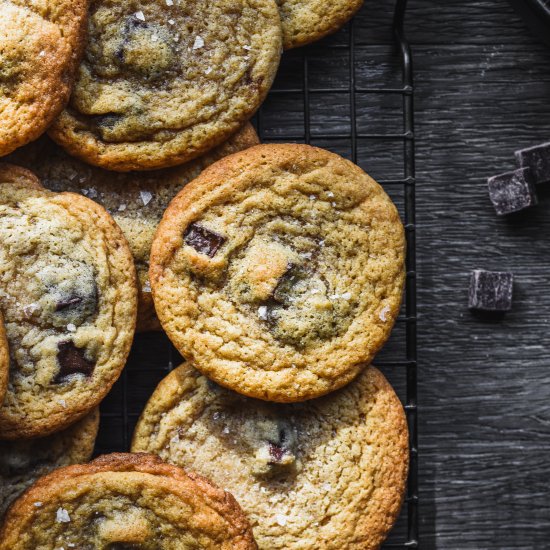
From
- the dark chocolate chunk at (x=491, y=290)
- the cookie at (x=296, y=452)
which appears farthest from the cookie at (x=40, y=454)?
the dark chocolate chunk at (x=491, y=290)

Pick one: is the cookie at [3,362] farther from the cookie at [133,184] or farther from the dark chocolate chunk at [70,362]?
the cookie at [133,184]

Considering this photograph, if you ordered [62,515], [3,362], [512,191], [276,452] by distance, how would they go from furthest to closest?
1. [512,191]
2. [276,452]
3. [62,515]
4. [3,362]

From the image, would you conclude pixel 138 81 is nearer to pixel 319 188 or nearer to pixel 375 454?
pixel 319 188

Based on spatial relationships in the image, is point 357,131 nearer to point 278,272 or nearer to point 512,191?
point 512,191

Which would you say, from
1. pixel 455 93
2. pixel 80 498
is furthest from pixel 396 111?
pixel 80 498

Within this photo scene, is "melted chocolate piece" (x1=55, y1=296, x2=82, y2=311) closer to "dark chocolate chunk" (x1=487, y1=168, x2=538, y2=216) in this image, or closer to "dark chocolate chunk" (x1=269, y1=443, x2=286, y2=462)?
"dark chocolate chunk" (x1=269, y1=443, x2=286, y2=462)

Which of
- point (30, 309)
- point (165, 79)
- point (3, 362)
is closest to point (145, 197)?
point (165, 79)
